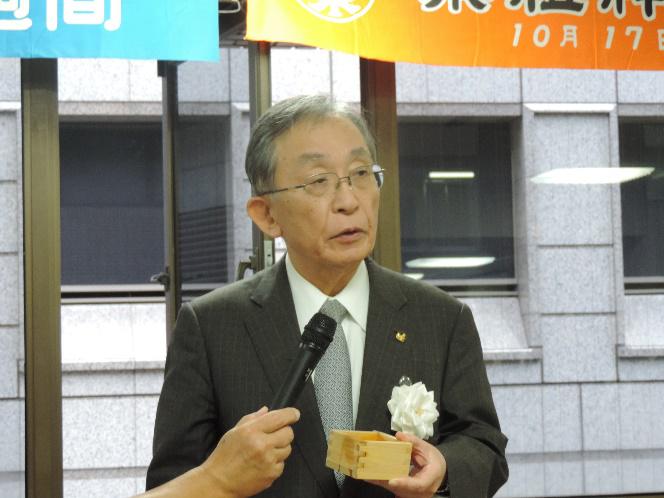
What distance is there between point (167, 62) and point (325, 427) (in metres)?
3.03

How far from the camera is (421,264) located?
4.21m

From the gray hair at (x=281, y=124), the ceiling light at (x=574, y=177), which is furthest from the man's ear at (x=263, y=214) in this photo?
the ceiling light at (x=574, y=177)

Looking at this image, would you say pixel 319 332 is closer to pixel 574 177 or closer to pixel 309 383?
pixel 309 383

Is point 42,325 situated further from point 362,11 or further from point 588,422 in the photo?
point 588,422

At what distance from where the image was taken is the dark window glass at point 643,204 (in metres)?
4.24

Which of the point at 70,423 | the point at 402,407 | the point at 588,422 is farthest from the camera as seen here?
the point at 70,423

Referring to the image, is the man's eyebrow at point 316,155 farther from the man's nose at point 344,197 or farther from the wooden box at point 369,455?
the wooden box at point 369,455

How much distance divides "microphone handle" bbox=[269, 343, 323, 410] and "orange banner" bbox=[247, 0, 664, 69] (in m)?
2.41

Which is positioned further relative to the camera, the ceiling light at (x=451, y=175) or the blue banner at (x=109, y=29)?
the ceiling light at (x=451, y=175)

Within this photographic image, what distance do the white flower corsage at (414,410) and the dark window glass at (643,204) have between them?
297 cm

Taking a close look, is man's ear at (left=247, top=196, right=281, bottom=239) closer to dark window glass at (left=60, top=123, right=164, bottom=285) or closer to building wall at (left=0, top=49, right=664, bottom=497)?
building wall at (left=0, top=49, right=664, bottom=497)

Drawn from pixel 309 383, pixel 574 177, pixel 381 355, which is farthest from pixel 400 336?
pixel 574 177

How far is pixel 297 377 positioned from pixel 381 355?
10.4 inches

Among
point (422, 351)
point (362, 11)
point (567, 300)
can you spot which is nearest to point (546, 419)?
point (567, 300)
